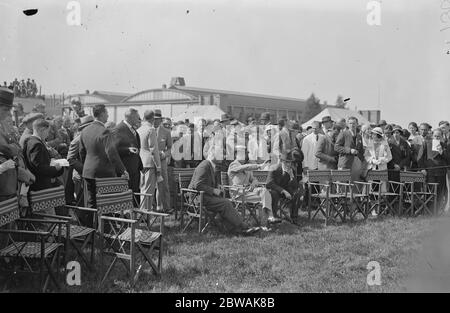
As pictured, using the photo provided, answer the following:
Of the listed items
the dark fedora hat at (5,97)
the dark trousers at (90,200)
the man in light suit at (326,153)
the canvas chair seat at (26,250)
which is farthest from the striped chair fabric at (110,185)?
the man in light suit at (326,153)

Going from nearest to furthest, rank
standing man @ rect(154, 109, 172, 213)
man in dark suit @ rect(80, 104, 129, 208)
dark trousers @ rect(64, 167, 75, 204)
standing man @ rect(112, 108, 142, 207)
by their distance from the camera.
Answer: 1. man in dark suit @ rect(80, 104, 129, 208)
2. standing man @ rect(112, 108, 142, 207)
3. dark trousers @ rect(64, 167, 75, 204)
4. standing man @ rect(154, 109, 172, 213)

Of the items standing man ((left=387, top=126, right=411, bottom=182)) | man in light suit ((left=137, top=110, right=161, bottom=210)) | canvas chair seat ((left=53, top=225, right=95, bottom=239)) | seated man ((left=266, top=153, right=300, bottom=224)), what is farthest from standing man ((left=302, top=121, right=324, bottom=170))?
canvas chair seat ((left=53, top=225, right=95, bottom=239))

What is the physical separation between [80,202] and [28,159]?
1.97m

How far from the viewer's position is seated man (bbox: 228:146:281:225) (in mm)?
8273

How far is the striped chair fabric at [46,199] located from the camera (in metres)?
5.14

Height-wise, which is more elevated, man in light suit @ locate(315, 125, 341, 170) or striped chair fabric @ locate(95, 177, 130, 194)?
→ man in light suit @ locate(315, 125, 341, 170)

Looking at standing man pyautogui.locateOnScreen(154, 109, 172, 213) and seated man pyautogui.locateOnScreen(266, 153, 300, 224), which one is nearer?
seated man pyautogui.locateOnScreen(266, 153, 300, 224)

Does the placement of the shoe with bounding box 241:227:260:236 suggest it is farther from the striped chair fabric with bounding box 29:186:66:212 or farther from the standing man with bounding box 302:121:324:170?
the standing man with bounding box 302:121:324:170

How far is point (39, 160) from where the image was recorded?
5758mm

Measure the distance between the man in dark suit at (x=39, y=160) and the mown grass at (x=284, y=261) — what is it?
120 cm

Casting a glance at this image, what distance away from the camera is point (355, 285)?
17.8ft

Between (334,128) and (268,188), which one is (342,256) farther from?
(334,128)

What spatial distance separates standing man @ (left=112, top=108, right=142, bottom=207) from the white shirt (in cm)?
429
